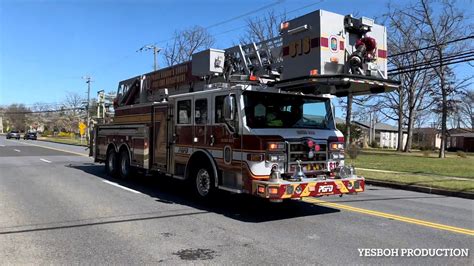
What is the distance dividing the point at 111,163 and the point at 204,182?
21.3ft

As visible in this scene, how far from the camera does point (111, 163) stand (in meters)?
15.1

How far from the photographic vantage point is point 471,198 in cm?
1235

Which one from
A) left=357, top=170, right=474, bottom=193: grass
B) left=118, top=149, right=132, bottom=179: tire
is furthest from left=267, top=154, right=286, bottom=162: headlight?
left=357, top=170, right=474, bottom=193: grass

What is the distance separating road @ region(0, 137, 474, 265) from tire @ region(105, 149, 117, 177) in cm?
292

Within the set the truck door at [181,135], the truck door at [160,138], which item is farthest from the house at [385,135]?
the truck door at [181,135]

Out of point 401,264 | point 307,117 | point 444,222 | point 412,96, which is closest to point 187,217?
point 307,117

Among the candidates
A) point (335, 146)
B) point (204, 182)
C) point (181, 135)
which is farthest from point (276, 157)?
point (181, 135)

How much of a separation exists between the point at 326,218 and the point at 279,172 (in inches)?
50.0

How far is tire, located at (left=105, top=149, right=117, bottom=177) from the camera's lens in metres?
14.8

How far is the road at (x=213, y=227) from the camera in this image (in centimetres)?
582

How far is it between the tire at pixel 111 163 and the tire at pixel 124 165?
38cm

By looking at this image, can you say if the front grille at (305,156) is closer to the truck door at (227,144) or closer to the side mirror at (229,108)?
the truck door at (227,144)

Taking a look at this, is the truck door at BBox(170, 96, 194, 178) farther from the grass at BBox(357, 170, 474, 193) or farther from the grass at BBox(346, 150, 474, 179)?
the grass at BBox(346, 150, 474, 179)

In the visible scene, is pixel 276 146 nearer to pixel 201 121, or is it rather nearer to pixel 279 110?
pixel 279 110
